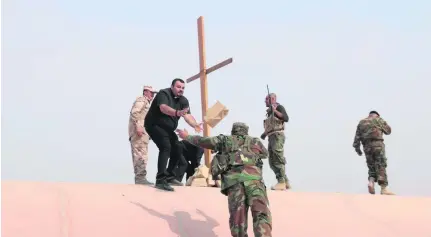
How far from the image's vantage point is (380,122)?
9406 millimetres

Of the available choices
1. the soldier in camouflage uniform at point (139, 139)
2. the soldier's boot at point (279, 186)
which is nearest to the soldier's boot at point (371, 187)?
the soldier's boot at point (279, 186)

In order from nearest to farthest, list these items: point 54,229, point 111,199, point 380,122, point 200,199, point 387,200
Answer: point 54,229 → point 111,199 → point 200,199 → point 387,200 → point 380,122

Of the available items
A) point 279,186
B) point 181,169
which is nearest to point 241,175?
point 181,169

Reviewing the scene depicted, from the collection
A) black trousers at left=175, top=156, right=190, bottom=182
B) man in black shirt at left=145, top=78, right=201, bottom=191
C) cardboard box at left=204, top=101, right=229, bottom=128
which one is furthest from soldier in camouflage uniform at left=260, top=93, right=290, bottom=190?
man in black shirt at left=145, top=78, right=201, bottom=191

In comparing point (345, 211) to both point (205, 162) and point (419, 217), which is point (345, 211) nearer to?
point (419, 217)

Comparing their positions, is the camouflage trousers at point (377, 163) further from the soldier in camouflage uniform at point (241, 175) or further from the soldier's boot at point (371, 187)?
the soldier in camouflage uniform at point (241, 175)

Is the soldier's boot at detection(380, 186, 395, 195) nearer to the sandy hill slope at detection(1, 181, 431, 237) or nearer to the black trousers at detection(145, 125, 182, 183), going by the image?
the sandy hill slope at detection(1, 181, 431, 237)

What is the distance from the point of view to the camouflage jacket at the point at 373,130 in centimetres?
934

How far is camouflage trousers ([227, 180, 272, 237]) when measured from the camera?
497cm

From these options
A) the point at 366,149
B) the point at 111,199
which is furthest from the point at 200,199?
the point at 366,149

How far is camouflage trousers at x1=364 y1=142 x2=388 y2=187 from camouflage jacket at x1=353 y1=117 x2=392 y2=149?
0.13 meters

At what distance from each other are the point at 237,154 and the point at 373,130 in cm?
484

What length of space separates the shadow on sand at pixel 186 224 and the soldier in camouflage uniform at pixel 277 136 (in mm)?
2630

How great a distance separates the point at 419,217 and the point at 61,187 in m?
5.07
